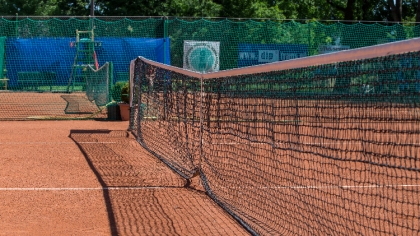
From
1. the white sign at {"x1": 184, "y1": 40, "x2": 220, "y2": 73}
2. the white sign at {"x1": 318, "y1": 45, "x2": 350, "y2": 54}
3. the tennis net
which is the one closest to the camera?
the tennis net

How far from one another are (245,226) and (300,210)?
23.8 inches

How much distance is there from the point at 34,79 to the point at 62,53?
4.49 feet

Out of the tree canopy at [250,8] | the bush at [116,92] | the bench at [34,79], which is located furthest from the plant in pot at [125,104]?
the tree canopy at [250,8]

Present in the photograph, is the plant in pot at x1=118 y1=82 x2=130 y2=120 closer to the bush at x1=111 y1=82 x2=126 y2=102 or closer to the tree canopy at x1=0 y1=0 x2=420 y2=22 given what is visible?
the bush at x1=111 y1=82 x2=126 y2=102

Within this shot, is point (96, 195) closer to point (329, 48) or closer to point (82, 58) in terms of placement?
A: point (82, 58)

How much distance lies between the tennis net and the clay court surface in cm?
36

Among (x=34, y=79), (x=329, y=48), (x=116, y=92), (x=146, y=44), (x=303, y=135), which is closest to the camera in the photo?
(x=303, y=135)

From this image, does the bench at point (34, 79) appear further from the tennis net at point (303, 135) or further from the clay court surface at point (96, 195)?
the tennis net at point (303, 135)

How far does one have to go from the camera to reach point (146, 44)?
20.1 meters

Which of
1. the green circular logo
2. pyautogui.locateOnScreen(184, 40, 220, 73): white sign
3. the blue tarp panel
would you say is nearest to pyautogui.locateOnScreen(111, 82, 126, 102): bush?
the blue tarp panel

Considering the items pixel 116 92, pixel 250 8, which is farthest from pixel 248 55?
pixel 250 8

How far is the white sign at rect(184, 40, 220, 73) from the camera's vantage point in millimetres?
20328

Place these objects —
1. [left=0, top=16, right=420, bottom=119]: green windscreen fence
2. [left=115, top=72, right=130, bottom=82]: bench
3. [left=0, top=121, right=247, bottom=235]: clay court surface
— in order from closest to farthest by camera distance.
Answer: [left=0, top=121, right=247, bottom=235]: clay court surface → [left=0, top=16, right=420, bottom=119]: green windscreen fence → [left=115, top=72, right=130, bottom=82]: bench

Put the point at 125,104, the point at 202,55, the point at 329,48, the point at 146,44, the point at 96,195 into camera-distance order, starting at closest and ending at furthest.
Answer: the point at 96,195, the point at 125,104, the point at 146,44, the point at 202,55, the point at 329,48
